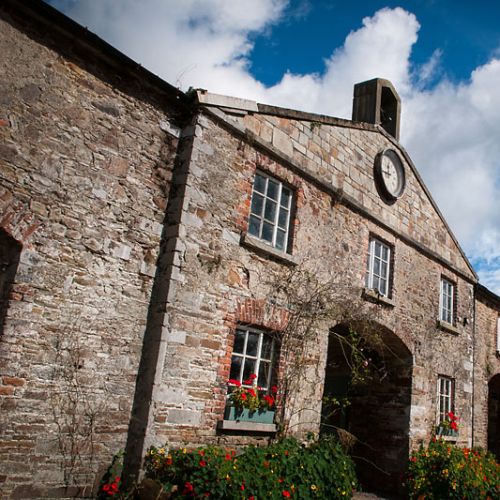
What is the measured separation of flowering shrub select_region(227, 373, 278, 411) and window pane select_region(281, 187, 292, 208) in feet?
9.71

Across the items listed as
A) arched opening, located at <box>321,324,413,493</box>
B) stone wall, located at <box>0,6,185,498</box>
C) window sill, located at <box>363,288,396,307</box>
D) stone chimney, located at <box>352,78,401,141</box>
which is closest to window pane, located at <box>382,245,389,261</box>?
window sill, located at <box>363,288,396,307</box>

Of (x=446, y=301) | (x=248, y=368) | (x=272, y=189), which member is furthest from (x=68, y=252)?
(x=446, y=301)

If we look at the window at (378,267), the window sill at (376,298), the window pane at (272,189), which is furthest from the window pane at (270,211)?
the window at (378,267)

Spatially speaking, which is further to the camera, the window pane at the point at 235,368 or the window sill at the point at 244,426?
the window pane at the point at 235,368

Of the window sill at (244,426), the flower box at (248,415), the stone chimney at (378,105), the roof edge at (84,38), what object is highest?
the stone chimney at (378,105)

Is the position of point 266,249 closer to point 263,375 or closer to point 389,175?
point 263,375

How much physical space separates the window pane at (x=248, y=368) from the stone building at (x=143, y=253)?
2 centimetres

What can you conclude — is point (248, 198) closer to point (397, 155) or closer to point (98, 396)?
point (98, 396)

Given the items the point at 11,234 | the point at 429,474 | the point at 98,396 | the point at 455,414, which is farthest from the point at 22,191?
the point at 455,414

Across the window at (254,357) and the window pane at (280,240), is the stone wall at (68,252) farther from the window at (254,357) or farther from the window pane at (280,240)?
the window pane at (280,240)

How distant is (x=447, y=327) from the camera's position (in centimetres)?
1195

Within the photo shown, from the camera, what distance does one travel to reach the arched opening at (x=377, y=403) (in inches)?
399

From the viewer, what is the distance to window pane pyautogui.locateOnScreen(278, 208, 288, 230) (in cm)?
829

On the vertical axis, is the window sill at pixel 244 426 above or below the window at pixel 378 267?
below
